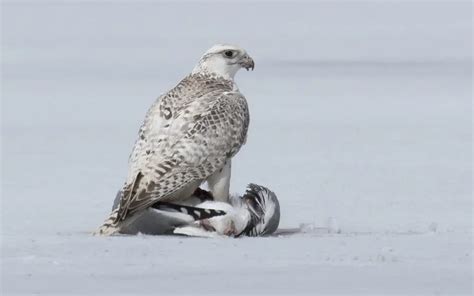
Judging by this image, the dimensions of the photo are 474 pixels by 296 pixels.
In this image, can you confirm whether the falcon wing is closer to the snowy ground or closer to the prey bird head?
the prey bird head

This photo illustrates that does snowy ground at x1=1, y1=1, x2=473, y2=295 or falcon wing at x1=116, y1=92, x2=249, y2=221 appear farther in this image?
falcon wing at x1=116, y1=92, x2=249, y2=221

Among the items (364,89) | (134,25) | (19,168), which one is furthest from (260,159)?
(134,25)

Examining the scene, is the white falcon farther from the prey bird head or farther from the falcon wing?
the prey bird head

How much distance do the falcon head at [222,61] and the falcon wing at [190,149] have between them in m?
0.30

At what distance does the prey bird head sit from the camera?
8.82 meters

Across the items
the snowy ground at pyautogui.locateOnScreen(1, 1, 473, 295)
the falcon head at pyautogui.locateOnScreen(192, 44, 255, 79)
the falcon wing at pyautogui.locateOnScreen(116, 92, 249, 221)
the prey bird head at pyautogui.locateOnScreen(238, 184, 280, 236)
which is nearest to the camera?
the snowy ground at pyautogui.locateOnScreen(1, 1, 473, 295)

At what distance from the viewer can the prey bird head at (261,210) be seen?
8.82m

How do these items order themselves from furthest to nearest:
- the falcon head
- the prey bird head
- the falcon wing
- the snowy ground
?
the falcon head
the prey bird head
the falcon wing
the snowy ground

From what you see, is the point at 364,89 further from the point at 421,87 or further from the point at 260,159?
the point at 260,159

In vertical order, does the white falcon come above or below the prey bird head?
above

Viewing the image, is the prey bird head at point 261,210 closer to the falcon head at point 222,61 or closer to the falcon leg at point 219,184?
the falcon leg at point 219,184

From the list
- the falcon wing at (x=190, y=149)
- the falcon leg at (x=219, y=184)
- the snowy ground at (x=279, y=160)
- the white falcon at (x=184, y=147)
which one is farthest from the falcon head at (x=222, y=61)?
the snowy ground at (x=279, y=160)

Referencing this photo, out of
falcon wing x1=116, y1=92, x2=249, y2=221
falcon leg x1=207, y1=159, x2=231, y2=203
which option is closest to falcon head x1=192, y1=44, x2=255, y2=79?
falcon wing x1=116, y1=92, x2=249, y2=221

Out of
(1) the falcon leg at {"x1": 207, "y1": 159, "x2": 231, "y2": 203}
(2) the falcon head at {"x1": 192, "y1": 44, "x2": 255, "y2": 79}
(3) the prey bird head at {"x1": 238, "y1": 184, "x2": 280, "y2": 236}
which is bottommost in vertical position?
(3) the prey bird head at {"x1": 238, "y1": 184, "x2": 280, "y2": 236}
